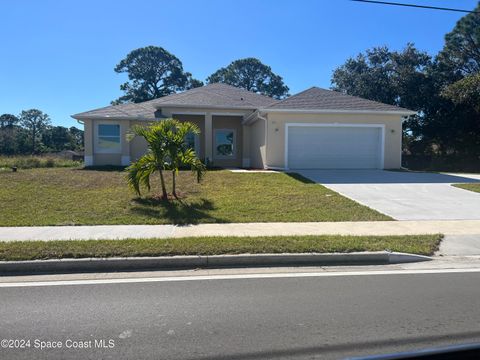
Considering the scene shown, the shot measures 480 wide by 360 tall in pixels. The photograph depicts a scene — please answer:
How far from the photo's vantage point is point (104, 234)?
8109 mm

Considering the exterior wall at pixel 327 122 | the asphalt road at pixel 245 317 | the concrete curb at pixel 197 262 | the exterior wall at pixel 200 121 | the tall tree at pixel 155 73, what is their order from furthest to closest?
the tall tree at pixel 155 73
the exterior wall at pixel 200 121
the exterior wall at pixel 327 122
the concrete curb at pixel 197 262
the asphalt road at pixel 245 317

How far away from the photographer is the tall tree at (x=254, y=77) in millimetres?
64125

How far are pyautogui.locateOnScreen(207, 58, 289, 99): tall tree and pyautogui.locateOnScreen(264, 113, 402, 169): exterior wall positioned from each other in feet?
149

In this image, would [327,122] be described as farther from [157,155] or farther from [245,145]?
[157,155]

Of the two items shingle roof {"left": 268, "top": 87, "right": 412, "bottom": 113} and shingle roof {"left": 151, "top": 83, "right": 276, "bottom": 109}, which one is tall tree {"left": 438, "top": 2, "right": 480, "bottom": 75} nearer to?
shingle roof {"left": 268, "top": 87, "right": 412, "bottom": 113}

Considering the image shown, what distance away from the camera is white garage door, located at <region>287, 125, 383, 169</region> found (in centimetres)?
1950

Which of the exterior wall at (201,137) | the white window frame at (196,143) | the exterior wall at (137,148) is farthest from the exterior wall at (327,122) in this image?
the exterior wall at (137,148)

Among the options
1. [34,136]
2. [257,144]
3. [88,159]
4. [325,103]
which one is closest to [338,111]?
[325,103]

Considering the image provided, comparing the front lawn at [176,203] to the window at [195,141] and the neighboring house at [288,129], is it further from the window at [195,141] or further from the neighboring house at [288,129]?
the window at [195,141]

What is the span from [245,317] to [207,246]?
8.48 ft

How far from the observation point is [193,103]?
76.0ft

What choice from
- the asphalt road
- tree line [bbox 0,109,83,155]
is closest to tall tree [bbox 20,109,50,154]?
tree line [bbox 0,109,83,155]

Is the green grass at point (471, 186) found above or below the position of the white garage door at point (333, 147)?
below

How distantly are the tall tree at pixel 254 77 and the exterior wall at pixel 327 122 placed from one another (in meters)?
→ 45.3
